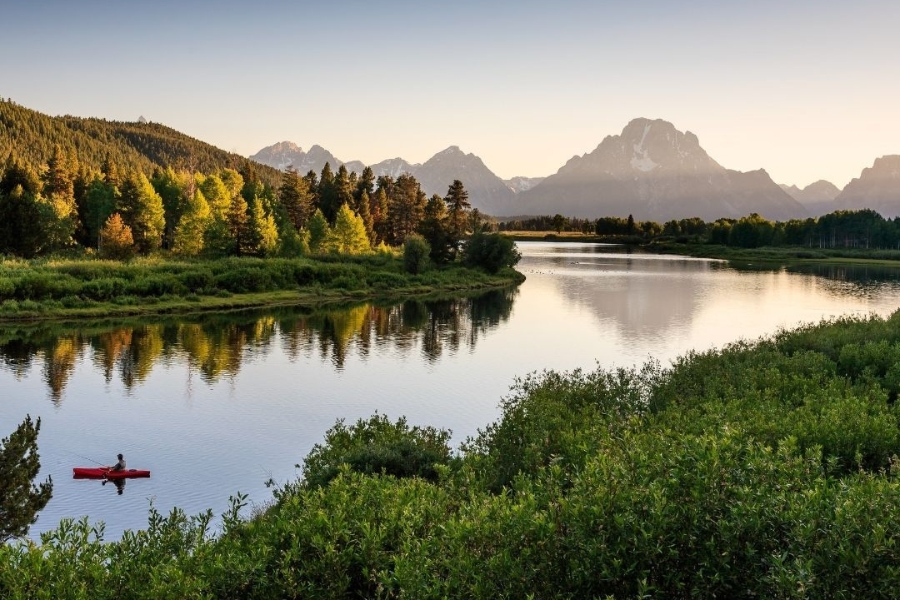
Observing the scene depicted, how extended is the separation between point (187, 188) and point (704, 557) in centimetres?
13218

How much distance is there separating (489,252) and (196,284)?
52349mm

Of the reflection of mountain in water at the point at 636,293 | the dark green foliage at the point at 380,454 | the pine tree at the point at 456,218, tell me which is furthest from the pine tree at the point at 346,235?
the dark green foliage at the point at 380,454

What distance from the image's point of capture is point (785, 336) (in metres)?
36.0

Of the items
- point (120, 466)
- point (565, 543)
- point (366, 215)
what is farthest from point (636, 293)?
point (565, 543)

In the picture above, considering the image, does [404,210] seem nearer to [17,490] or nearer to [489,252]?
[489,252]

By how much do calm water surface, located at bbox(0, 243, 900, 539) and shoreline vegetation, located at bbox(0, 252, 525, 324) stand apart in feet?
19.6

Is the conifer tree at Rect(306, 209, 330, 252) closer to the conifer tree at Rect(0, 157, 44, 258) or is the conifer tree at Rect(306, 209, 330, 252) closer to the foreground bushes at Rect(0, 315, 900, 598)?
the conifer tree at Rect(0, 157, 44, 258)

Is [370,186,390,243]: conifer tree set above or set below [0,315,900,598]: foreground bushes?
above

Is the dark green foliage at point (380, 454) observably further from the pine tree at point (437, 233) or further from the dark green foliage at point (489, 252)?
the dark green foliage at point (489, 252)

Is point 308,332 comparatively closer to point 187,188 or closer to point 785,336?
point 785,336

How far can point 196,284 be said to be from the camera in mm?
80562

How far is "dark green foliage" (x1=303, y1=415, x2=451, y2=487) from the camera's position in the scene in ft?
61.0

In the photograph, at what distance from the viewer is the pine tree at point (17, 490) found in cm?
1612

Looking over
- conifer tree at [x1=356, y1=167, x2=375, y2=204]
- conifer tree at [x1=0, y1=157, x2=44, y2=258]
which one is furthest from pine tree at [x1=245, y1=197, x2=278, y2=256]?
conifer tree at [x1=356, y1=167, x2=375, y2=204]
